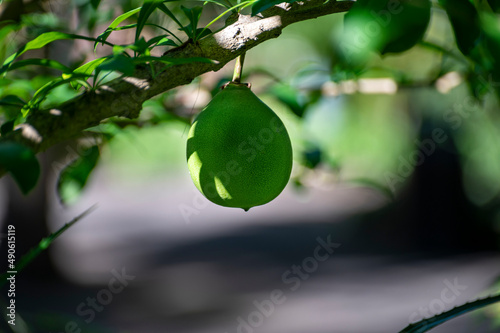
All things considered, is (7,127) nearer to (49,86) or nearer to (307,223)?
(49,86)

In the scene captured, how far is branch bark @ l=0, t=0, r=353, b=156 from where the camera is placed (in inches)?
18.3

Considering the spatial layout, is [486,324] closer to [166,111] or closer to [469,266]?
[469,266]

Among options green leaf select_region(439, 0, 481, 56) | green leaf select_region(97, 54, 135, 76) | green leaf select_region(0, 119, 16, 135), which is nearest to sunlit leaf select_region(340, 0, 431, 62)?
green leaf select_region(439, 0, 481, 56)

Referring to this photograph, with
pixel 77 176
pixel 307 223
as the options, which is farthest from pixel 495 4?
pixel 307 223

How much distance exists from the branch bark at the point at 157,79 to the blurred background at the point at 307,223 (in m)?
0.28

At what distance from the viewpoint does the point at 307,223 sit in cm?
669

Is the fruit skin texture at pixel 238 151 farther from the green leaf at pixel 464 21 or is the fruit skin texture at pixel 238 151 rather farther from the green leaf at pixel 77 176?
the green leaf at pixel 77 176

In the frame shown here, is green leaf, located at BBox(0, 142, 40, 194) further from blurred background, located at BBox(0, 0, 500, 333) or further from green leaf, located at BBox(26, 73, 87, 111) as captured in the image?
blurred background, located at BBox(0, 0, 500, 333)

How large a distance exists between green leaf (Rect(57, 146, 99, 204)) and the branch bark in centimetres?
28

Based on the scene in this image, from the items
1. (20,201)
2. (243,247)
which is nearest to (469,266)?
(243,247)

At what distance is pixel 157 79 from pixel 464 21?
261 millimetres

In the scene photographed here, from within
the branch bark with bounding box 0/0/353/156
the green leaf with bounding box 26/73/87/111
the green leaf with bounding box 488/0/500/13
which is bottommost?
the green leaf with bounding box 488/0/500/13

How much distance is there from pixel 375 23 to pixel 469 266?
14.0 ft

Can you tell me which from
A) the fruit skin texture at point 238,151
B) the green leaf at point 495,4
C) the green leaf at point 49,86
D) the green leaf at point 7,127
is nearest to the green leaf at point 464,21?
the green leaf at point 495,4
